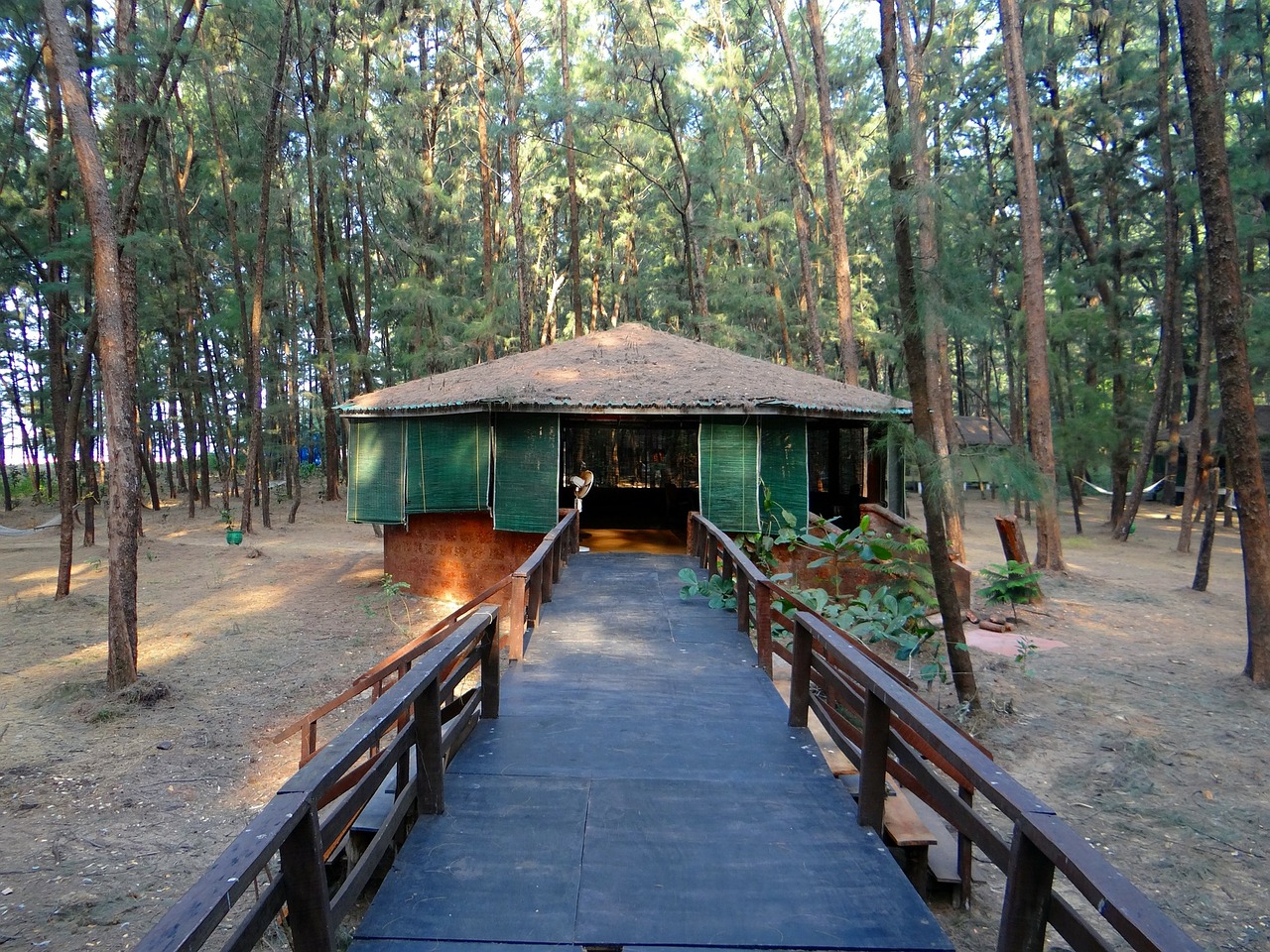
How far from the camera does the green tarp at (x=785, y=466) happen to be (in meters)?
12.1

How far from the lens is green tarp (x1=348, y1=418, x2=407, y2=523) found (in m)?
→ 13.0

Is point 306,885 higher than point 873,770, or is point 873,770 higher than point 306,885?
point 306,885

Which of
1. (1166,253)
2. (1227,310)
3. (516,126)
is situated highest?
(516,126)

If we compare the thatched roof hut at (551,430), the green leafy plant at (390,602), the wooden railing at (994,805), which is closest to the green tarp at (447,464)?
the thatched roof hut at (551,430)

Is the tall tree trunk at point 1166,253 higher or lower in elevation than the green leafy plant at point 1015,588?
higher

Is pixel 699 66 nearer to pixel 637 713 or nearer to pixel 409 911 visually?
pixel 637 713

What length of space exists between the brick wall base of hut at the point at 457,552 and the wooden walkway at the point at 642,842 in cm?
747

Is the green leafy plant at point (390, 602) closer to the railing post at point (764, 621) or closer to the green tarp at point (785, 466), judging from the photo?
the green tarp at point (785, 466)

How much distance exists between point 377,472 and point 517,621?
828 centimetres

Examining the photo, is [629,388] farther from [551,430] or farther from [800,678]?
[800,678]

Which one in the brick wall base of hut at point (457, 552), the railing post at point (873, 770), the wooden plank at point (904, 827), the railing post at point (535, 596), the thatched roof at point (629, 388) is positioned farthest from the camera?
the brick wall base of hut at point (457, 552)

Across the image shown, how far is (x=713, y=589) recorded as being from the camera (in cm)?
811

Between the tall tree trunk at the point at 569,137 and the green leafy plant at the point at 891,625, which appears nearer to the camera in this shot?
the green leafy plant at the point at 891,625

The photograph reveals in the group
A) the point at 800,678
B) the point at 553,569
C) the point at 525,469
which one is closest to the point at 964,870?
the point at 800,678
